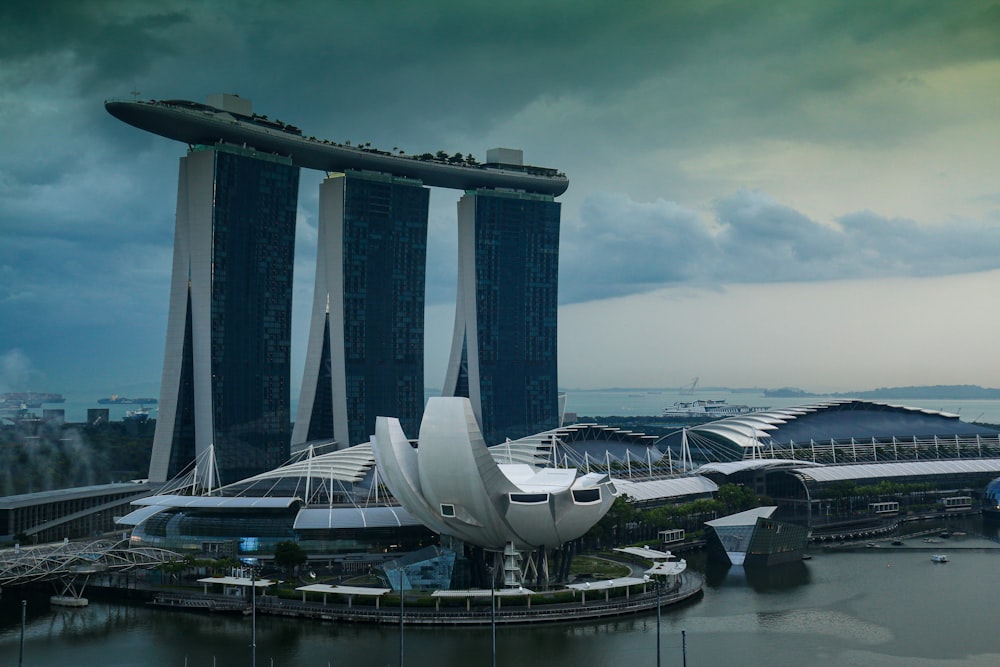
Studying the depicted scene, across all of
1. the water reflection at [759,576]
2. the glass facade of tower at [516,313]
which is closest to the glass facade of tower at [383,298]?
the glass facade of tower at [516,313]

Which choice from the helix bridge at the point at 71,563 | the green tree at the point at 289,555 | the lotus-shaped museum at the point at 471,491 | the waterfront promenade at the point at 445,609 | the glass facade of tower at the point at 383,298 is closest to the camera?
the waterfront promenade at the point at 445,609

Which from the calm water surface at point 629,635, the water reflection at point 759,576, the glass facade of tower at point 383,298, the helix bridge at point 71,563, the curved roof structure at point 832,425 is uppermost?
the glass facade of tower at point 383,298

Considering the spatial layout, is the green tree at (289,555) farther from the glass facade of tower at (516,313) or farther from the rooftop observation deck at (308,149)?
the glass facade of tower at (516,313)

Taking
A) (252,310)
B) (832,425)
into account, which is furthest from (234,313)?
(832,425)

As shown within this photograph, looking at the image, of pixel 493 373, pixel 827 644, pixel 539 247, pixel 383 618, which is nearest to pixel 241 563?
pixel 383 618

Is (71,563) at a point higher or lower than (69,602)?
higher

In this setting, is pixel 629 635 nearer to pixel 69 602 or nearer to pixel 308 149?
pixel 69 602
